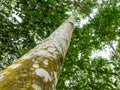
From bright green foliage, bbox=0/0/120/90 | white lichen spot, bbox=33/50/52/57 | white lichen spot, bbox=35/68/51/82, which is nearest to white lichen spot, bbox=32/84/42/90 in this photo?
white lichen spot, bbox=35/68/51/82

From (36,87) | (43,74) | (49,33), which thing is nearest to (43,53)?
(43,74)

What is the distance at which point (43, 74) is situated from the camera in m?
1.91

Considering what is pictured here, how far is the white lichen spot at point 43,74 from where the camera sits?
6.14 ft

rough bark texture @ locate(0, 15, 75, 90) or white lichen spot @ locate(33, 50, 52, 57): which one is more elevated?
white lichen spot @ locate(33, 50, 52, 57)

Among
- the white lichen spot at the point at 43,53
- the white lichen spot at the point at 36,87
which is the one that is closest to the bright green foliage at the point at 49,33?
the white lichen spot at the point at 43,53

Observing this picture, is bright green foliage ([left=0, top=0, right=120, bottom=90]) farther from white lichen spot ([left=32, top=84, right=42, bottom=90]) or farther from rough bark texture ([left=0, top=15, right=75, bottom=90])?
white lichen spot ([left=32, top=84, right=42, bottom=90])

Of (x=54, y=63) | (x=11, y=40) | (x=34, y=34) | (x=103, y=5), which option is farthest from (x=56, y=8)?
(x=54, y=63)

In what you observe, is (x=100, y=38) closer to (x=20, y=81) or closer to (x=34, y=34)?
(x=34, y=34)

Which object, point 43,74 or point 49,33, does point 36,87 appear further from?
point 49,33

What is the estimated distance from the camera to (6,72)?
1.87 metres

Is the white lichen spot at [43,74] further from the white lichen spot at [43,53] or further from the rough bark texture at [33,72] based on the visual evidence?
the white lichen spot at [43,53]

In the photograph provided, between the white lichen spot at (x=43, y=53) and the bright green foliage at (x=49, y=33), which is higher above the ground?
the bright green foliage at (x=49, y=33)

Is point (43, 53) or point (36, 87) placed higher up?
point (43, 53)

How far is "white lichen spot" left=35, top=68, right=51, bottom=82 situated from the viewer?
1871mm
